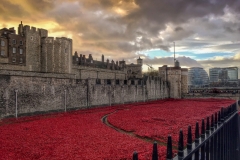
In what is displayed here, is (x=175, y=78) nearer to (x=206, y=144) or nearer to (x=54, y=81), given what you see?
(x=54, y=81)

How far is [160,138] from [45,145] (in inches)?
239

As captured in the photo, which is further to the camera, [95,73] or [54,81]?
[95,73]

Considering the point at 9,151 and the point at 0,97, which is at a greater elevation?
the point at 0,97

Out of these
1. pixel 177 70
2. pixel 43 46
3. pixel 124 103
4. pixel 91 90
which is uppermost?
pixel 43 46

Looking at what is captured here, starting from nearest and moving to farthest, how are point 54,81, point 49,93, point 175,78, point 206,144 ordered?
1. point 206,144
2. point 49,93
3. point 54,81
4. point 175,78

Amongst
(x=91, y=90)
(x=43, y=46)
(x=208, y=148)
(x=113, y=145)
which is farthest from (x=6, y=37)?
(x=208, y=148)

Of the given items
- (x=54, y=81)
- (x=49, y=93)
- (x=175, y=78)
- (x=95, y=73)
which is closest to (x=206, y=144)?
(x=49, y=93)

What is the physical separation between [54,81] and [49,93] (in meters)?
1.72

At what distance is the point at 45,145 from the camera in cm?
1109

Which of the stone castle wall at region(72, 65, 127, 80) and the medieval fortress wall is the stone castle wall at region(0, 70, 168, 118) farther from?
the stone castle wall at region(72, 65, 127, 80)

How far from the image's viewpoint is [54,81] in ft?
92.7

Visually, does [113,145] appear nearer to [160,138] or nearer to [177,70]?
[160,138]

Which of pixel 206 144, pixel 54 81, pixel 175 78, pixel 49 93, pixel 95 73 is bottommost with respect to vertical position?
pixel 49 93

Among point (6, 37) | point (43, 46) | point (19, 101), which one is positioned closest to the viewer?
point (19, 101)
